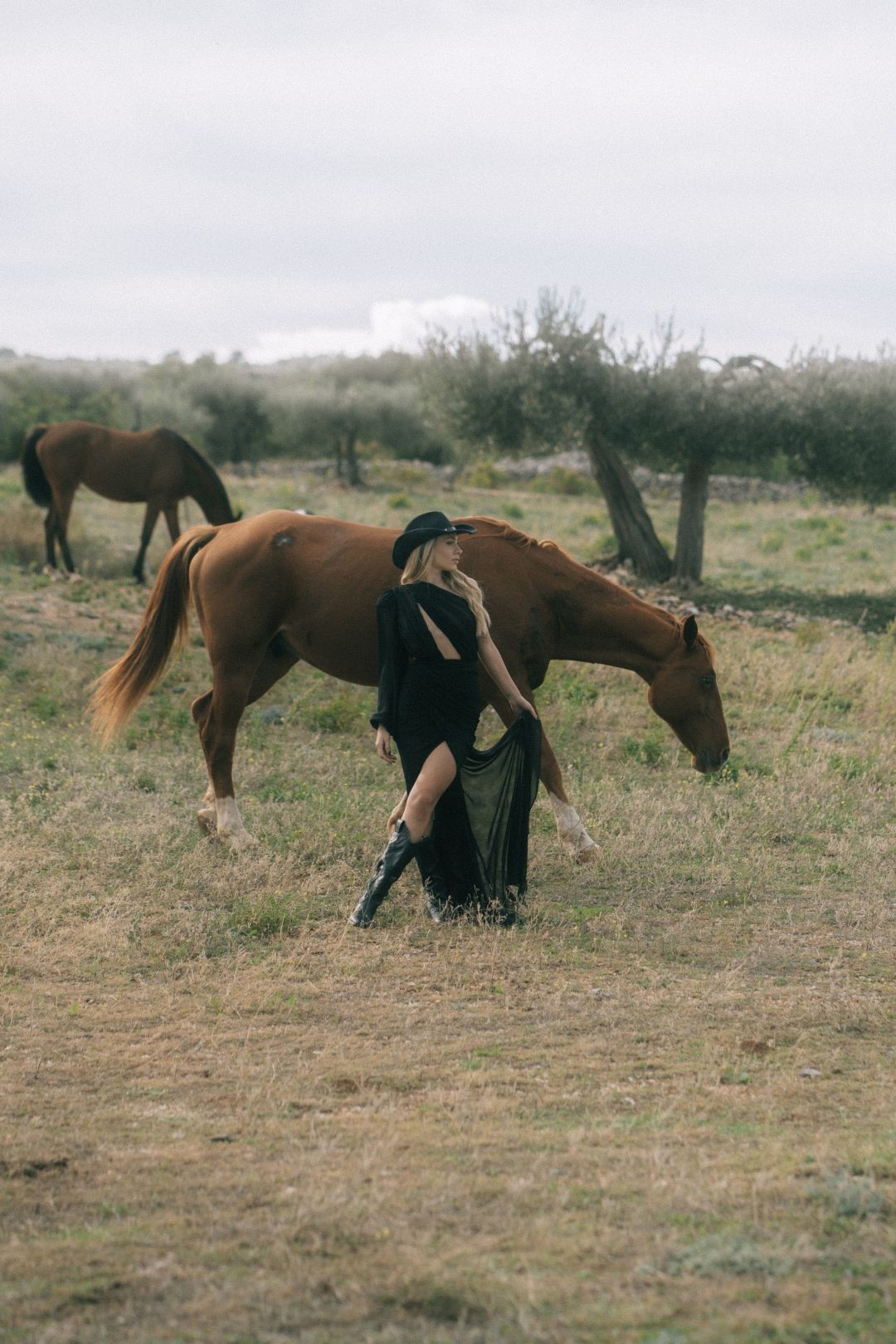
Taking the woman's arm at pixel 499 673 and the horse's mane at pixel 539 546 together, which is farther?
the horse's mane at pixel 539 546

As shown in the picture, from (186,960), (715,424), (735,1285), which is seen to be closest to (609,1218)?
(735,1285)

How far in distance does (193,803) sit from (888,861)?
4308 millimetres

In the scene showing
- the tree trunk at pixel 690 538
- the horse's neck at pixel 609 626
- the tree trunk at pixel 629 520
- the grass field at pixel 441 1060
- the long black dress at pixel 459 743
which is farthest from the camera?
the tree trunk at pixel 629 520

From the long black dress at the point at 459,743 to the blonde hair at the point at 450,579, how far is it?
4cm

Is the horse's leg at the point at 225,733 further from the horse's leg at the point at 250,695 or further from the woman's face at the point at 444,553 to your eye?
the woman's face at the point at 444,553

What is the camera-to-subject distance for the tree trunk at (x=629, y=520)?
1891 centimetres

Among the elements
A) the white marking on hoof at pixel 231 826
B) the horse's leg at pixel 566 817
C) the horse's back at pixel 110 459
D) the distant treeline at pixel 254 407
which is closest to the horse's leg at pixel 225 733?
the white marking on hoof at pixel 231 826

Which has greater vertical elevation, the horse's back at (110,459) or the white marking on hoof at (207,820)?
the horse's back at (110,459)

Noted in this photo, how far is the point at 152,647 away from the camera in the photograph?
8070mm

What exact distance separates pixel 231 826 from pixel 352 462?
102 ft

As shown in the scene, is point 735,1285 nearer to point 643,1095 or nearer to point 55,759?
point 643,1095

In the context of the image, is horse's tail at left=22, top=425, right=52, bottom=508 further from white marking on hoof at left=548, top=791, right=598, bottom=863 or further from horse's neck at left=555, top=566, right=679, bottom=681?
white marking on hoof at left=548, top=791, right=598, bottom=863

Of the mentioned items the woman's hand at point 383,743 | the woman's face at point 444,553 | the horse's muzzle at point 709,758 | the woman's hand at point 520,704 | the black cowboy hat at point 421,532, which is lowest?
the horse's muzzle at point 709,758

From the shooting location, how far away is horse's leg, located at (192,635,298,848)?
7543 mm
